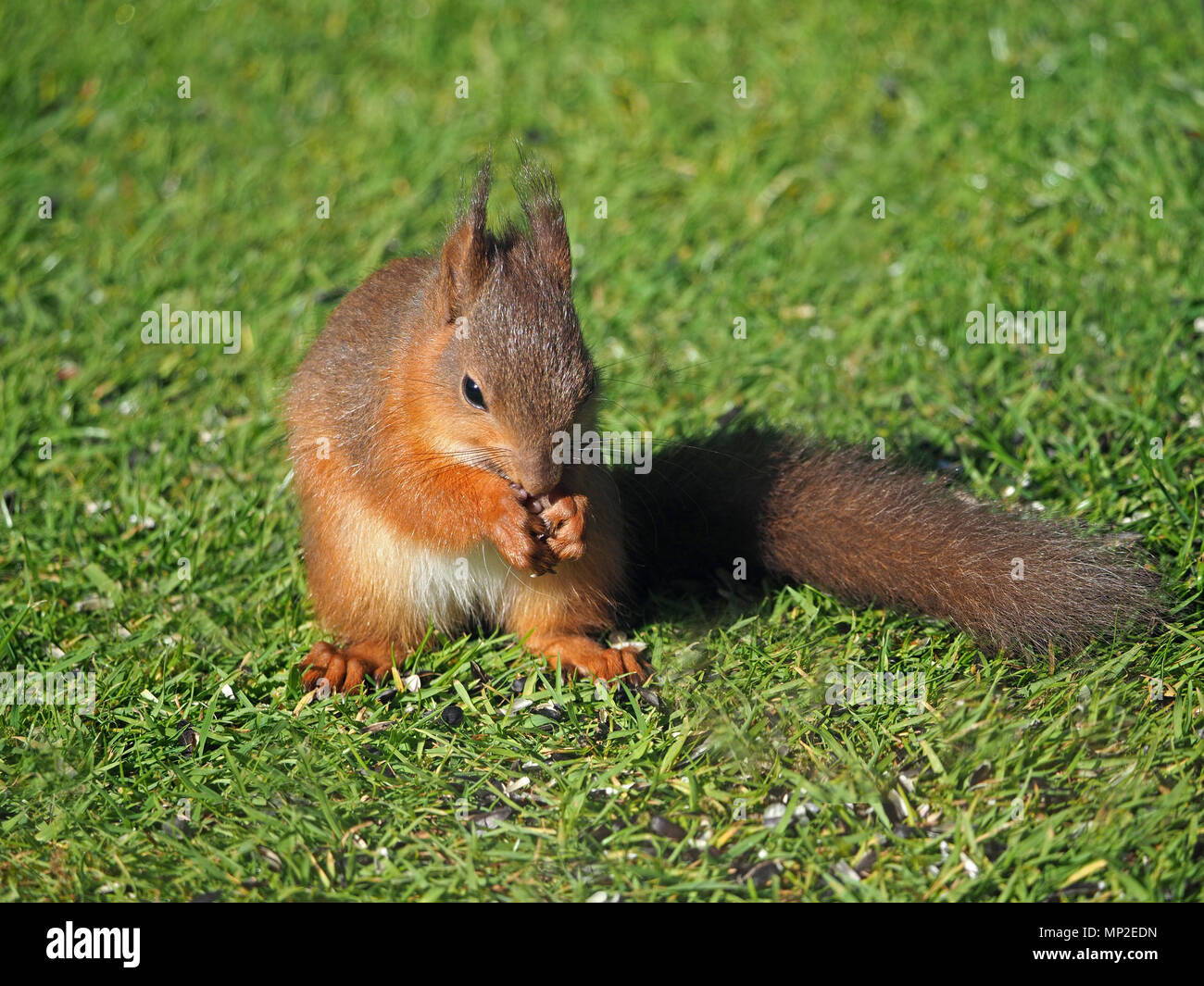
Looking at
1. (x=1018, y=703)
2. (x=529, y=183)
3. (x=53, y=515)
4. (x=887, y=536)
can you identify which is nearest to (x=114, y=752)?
(x=53, y=515)

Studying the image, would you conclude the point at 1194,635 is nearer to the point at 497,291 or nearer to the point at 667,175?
the point at 497,291

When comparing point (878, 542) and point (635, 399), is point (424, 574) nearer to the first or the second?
point (878, 542)

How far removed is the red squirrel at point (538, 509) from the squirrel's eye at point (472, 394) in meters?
Result: 0.03

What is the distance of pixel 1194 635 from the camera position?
3.23m

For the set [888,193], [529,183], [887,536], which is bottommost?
[887,536]

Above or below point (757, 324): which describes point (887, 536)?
below

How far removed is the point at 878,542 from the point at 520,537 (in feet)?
3.20

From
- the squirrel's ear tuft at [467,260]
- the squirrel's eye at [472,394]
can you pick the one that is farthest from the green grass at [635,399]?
the squirrel's ear tuft at [467,260]

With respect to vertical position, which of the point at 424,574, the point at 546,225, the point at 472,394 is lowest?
the point at 424,574

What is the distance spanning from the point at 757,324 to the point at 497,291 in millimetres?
2217

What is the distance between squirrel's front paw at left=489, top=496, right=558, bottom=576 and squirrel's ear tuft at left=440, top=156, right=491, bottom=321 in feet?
1.70

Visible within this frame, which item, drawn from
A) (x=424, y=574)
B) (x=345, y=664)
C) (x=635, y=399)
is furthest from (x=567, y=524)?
(x=635, y=399)

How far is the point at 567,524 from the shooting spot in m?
3.11
